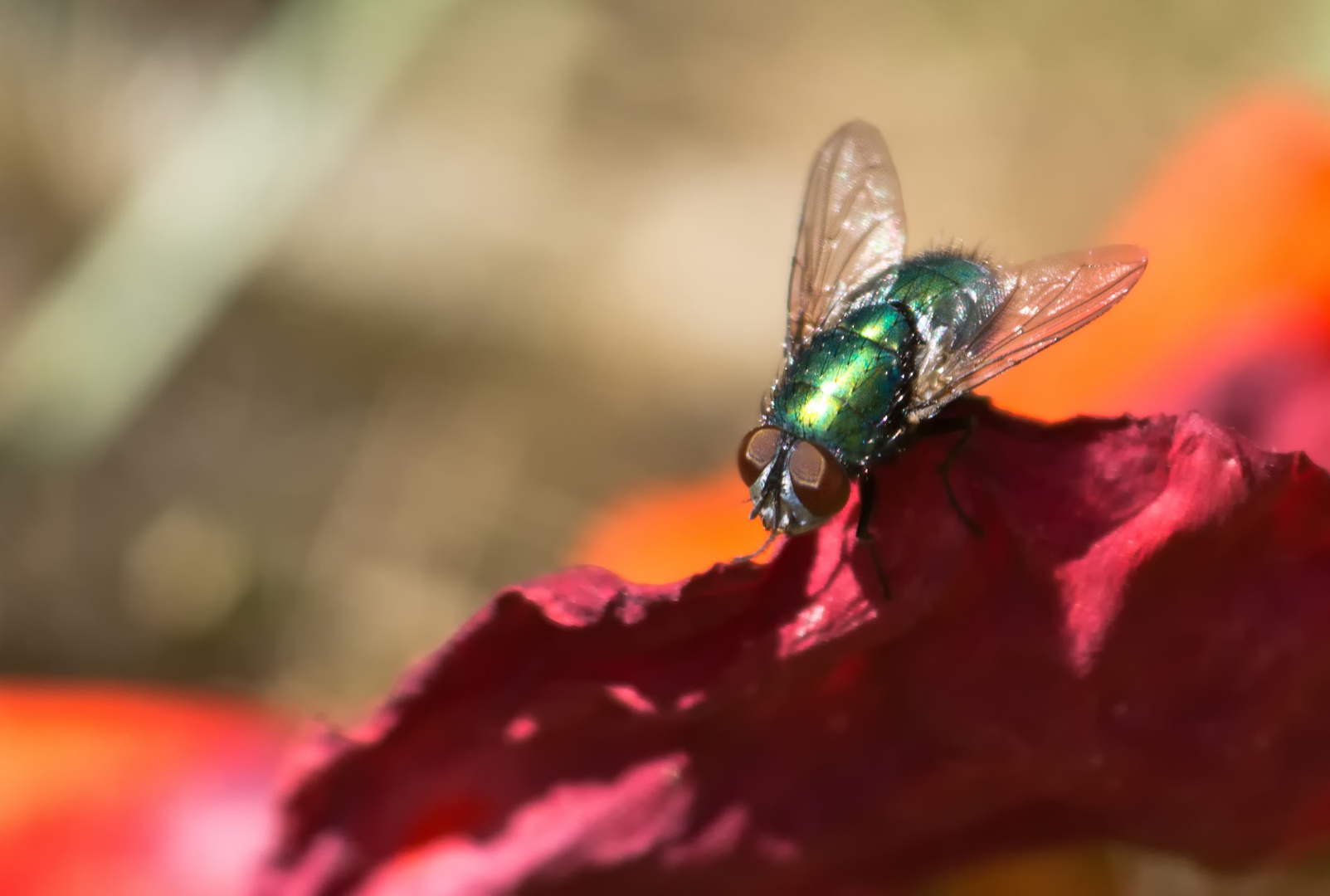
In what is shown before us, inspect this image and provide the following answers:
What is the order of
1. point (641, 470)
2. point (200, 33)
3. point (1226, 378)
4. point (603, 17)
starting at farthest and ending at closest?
point (603, 17)
point (200, 33)
point (641, 470)
point (1226, 378)

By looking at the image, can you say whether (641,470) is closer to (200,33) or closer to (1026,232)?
(1026,232)

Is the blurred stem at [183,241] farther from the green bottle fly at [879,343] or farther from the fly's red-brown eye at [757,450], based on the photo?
the fly's red-brown eye at [757,450]

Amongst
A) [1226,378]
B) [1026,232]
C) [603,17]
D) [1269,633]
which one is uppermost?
[603,17]

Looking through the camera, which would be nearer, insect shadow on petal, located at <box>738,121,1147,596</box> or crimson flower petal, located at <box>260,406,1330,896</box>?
crimson flower petal, located at <box>260,406,1330,896</box>

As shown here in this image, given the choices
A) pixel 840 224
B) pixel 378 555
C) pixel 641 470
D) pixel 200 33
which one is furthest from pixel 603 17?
pixel 840 224

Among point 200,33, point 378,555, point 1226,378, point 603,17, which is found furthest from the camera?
point 603,17

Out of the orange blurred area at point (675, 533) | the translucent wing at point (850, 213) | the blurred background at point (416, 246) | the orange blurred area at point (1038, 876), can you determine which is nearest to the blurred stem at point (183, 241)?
the blurred background at point (416, 246)

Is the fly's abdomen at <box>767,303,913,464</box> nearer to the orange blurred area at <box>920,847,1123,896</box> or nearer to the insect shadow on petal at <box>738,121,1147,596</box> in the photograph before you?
the insect shadow on petal at <box>738,121,1147,596</box>

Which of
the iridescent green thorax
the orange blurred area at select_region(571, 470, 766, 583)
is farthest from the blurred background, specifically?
the iridescent green thorax

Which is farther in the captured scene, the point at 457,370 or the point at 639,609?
the point at 457,370
